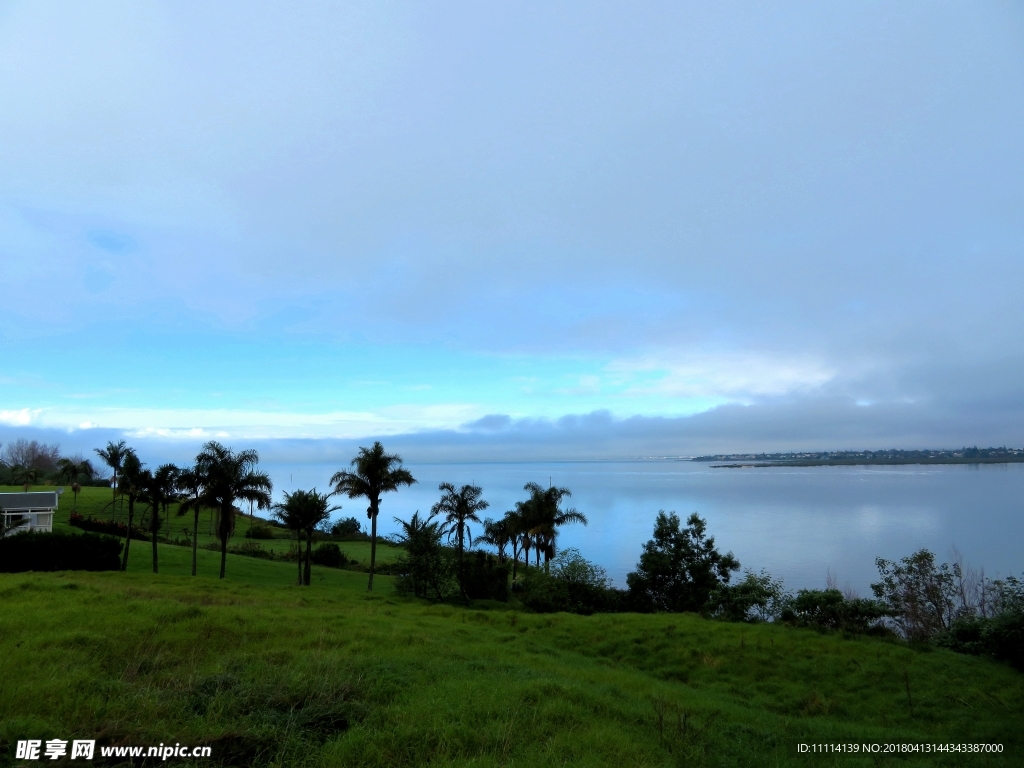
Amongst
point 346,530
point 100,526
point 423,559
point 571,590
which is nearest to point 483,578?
point 423,559

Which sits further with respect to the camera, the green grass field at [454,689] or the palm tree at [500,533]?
the palm tree at [500,533]

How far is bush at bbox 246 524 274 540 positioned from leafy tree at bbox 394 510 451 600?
128ft

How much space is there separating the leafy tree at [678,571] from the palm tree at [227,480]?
86.0ft

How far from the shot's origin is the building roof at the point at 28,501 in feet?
137

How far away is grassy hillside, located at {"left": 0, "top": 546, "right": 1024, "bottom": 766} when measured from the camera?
6797mm

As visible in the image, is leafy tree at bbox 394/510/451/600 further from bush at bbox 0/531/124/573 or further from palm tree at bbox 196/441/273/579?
bush at bbox 0/531/124/573

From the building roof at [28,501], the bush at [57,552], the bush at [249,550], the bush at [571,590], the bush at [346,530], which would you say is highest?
the building roof at [28,501]

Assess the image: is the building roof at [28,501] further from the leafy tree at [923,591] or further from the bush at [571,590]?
the leafy tree at [923,591]

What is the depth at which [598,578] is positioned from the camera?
3550 cm

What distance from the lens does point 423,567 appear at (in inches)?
1264

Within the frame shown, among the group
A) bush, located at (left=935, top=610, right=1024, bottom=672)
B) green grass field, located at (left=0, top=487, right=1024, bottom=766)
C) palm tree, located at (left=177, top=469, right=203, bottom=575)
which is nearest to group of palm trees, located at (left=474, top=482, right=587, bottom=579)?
palm tree, located at (left=177, top=469, right=203, bottom=575)

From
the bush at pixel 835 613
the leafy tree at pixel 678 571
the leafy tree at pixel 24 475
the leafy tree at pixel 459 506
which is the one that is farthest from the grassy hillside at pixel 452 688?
the leafy tree at pixel 24 475

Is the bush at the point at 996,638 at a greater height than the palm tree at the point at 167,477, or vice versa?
the palm tree at the point at 167,477

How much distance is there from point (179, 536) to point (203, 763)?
66.6 metres
